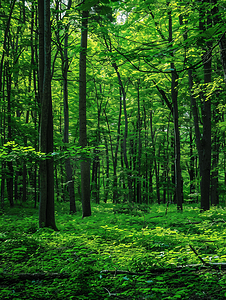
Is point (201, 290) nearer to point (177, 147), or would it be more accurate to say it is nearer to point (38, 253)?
point (38, 253)

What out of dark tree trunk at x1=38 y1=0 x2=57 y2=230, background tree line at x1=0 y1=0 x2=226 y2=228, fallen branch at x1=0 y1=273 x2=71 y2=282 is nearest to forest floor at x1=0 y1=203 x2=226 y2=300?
fallen branch at x1=0 y1=273 x2=71 y2=282

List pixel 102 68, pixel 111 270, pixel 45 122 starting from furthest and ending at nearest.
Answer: pixel 102 68 < pixel 45 122 < pixel 111 270

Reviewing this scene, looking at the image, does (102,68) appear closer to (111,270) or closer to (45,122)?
(45,122)

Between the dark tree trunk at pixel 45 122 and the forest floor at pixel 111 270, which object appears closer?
the forest floor at pixel 111 270

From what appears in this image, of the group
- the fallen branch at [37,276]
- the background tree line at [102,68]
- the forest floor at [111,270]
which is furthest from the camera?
the background tree line at [102,68]

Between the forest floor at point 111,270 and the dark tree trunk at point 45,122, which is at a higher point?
the dark tree trunk at point 45,122

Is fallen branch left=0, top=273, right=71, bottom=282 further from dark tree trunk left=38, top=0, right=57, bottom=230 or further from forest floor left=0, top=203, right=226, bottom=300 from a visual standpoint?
dark tree trunk left=38, top=0, right=57, bottom=230

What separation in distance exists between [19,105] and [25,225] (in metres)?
5.60

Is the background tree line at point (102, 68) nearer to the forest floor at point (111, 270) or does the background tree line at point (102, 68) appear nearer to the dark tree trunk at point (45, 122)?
the dark tree trunk at point (45, 122)

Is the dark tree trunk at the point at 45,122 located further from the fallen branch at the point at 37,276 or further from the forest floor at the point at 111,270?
the fallen branch at the point at 37,276

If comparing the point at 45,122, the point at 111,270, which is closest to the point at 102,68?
the point at 45,122

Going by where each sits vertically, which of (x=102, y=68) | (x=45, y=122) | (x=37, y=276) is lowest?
(x=37, y=276)

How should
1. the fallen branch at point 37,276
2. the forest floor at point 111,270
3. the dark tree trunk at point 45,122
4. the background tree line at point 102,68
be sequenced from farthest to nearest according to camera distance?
the dark tree trunk at point 45,122 < the background tree line at point 102,68 < the fallen branch at point 37,276 < the forest floor at point 111,270

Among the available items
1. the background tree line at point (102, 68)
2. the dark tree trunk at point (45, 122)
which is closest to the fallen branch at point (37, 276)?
the background tree line at point (102, 68)
